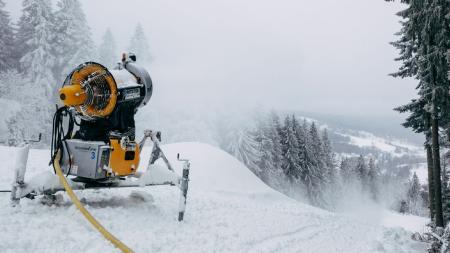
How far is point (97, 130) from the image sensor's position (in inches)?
294

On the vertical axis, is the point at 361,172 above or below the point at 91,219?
above

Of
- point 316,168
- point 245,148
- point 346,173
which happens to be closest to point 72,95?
point 245,148

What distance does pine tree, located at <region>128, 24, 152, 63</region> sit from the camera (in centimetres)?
6278

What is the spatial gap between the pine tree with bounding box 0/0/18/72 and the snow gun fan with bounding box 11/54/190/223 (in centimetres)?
3981

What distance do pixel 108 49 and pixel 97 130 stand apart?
188ft

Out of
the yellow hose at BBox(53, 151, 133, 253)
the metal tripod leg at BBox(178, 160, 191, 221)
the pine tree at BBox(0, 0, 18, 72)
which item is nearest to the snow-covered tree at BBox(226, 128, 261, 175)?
the pine tree at BBox(0, 0, 18, 72)

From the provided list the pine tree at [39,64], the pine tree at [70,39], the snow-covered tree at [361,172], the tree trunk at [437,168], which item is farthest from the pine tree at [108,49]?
the snow-covered tree at [361,172]

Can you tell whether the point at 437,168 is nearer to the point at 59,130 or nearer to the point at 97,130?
the point at 97,130

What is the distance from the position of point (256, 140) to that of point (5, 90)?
103 ft

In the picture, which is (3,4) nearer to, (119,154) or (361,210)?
(119,154)

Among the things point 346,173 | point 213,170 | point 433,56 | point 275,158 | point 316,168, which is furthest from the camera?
point 346,173

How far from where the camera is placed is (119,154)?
24.2ft

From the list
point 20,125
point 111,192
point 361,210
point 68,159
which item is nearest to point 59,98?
point 68,159

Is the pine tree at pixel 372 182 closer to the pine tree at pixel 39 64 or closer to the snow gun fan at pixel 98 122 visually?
the pine tree at pixel 39 64
